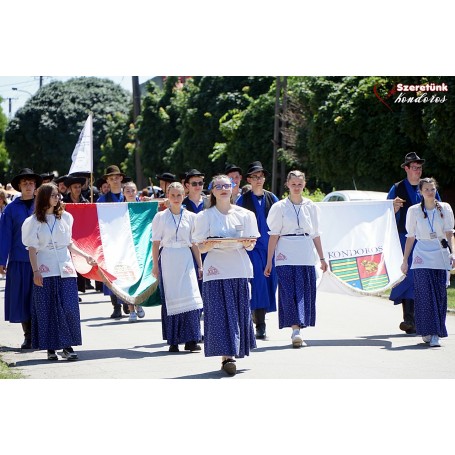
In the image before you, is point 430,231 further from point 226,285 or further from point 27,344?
point 27,344

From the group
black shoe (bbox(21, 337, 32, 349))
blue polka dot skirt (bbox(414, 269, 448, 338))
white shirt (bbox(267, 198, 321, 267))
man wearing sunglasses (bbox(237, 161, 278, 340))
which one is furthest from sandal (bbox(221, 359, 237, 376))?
black shoe (bbox(21, 337, 32, 349))

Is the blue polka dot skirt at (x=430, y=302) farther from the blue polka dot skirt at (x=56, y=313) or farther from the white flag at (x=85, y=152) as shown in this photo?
the white flag at (x=85, y=152)

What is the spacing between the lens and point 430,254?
11.0 m

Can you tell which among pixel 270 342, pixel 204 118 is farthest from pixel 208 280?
pixel 204 118

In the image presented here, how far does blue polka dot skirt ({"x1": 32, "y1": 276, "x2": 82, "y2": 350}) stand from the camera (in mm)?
10352

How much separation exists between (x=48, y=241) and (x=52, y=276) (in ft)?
1.21

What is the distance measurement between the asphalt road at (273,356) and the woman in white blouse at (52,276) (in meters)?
0.24

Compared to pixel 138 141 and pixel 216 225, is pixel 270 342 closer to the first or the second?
pixel 216 225

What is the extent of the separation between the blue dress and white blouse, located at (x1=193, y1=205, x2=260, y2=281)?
274 cm

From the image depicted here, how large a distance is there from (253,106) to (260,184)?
95.7 feet

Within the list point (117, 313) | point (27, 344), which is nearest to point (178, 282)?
point (27, 344)

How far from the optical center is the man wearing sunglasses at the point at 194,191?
12398 millimetres

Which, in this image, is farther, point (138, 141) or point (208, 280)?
point (138, 141)

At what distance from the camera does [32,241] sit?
10.2 m
